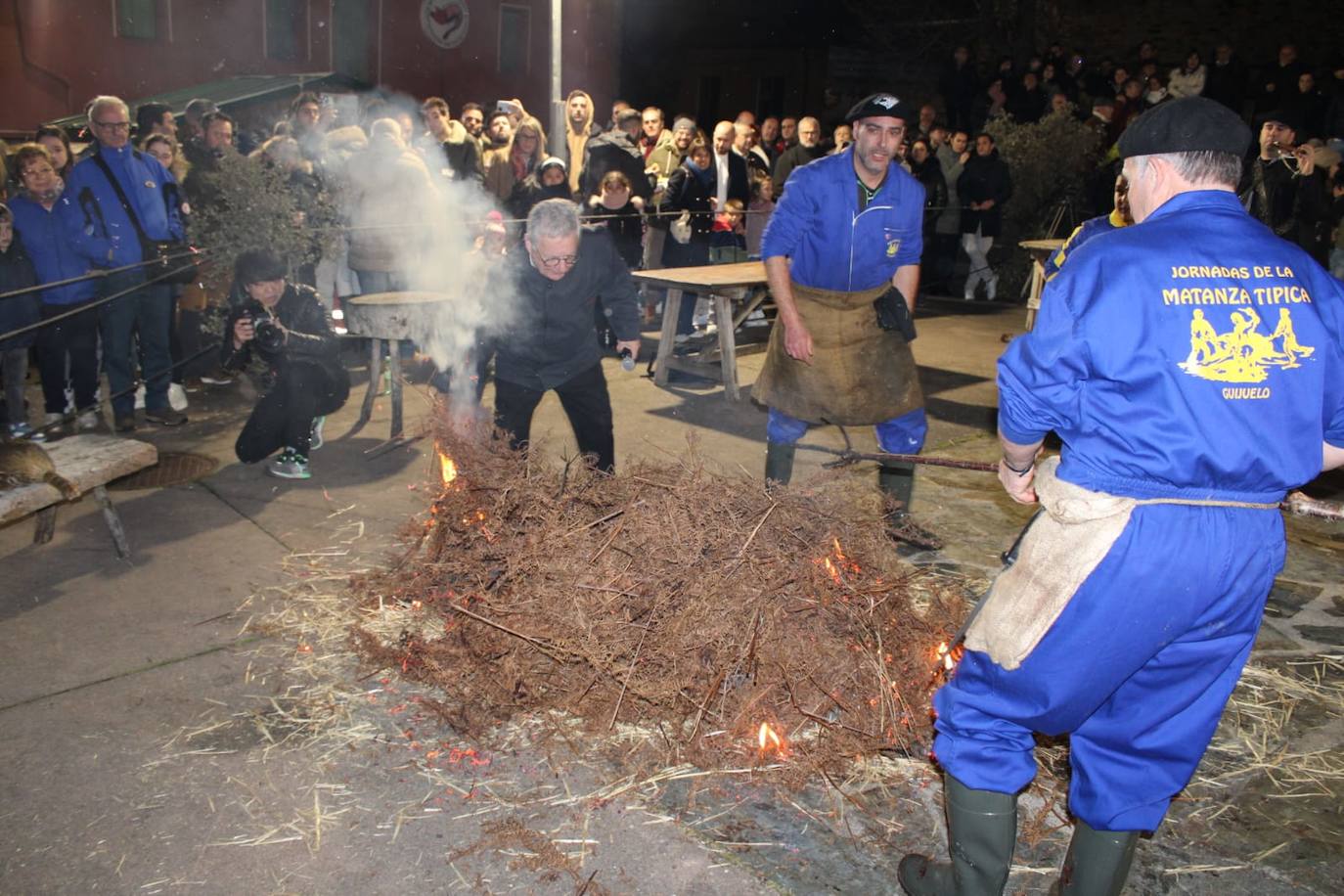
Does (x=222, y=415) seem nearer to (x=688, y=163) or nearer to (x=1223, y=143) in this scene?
(x=688, y=163)

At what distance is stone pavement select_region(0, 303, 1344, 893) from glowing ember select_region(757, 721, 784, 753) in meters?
0.18

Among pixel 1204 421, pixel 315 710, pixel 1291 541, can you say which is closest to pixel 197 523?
pixel 315 710

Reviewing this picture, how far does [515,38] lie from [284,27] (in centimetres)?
590

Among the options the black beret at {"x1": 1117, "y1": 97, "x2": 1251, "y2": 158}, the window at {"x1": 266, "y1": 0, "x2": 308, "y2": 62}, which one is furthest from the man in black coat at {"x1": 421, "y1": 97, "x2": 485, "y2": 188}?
the window at {"x1": 266, "y1": 0, "x2": 308, "y2": 62}

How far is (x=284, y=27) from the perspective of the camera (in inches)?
863

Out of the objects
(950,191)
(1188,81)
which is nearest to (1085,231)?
(950,191)

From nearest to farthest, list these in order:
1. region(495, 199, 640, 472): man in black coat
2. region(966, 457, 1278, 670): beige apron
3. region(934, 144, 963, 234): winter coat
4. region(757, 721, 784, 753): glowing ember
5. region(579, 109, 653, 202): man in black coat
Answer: region(966, 457, 1278, 670): beige apron < region(757, 721, 784, 753): glowing ember < region(495, 199, 640, 472): man in black coat < region(579, 109, 653, 202): man in black coat < region(934, 144, 963, 234): winter coat

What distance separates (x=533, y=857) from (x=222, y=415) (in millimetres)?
5827

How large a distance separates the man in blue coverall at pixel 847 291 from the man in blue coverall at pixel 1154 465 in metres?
2.37

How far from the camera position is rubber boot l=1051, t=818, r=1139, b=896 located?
2.67m

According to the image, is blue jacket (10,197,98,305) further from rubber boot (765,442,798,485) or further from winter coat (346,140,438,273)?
rubber boot (765,442,798,485)

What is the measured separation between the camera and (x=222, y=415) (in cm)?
782

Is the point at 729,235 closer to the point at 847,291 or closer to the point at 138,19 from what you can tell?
the point at 847,291

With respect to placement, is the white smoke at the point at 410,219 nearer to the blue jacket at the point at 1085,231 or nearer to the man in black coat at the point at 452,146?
the man in black coat at the point at 452,146
